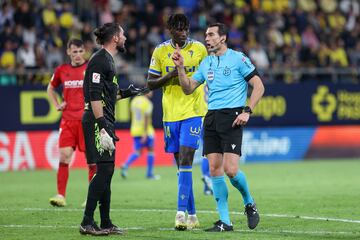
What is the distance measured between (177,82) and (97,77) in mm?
→ 1471

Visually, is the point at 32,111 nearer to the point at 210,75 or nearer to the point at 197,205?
the point at 197,205

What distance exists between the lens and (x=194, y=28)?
27.9 m

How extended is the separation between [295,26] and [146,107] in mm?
10469

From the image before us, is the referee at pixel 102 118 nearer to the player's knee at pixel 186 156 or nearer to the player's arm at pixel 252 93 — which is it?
the player's knee at pixel 186 156

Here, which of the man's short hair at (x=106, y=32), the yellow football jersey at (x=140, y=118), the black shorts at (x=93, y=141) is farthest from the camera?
the yellow football jersey at (x=140, y=118)

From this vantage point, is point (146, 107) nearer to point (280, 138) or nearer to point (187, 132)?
point (280, 138)

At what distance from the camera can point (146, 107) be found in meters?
21.8

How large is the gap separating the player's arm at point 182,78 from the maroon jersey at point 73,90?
386 cm

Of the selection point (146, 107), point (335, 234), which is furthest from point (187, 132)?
point (146, 107)

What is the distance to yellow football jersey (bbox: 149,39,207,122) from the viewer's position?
1130 cm

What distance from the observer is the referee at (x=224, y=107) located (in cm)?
1067

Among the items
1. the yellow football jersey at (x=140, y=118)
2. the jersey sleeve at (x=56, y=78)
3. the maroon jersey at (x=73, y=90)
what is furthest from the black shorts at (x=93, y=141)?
the yellow football jersey at (x=140, y=118)

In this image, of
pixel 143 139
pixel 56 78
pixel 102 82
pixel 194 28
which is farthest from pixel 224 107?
pixel 194 28

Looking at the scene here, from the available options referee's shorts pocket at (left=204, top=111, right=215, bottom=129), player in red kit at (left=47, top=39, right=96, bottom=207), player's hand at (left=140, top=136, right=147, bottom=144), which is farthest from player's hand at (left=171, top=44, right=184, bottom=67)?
player's hand at (left=140, top=136, right=147, bottom=144)
